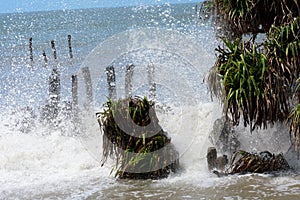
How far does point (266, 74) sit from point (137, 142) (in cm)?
242

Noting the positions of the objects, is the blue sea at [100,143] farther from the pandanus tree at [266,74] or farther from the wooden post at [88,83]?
the pandanus tree at [266,74]

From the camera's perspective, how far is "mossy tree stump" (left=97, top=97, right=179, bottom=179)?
9.49m

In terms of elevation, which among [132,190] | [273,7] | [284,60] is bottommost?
[132,190]

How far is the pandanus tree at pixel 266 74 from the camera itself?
900 cm

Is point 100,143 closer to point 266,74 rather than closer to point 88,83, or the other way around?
point 88,83

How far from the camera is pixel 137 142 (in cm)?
955

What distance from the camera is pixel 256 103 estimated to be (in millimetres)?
9062

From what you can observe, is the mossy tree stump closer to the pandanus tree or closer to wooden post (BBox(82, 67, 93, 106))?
the pandanus tree

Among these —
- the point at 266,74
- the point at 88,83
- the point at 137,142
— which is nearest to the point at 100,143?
the point at 137,142

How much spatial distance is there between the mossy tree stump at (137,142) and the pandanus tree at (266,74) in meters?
Answer: 1.21

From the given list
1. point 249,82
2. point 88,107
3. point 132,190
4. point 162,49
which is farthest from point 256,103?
point 162,49

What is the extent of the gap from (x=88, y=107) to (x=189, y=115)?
10.6 ft

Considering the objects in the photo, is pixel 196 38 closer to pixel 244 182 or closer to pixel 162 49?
pixel 162 49

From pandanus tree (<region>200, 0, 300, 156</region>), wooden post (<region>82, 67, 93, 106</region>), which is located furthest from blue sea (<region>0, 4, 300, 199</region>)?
pandanus tree (<region>200, 0, 300, 156</region>)
